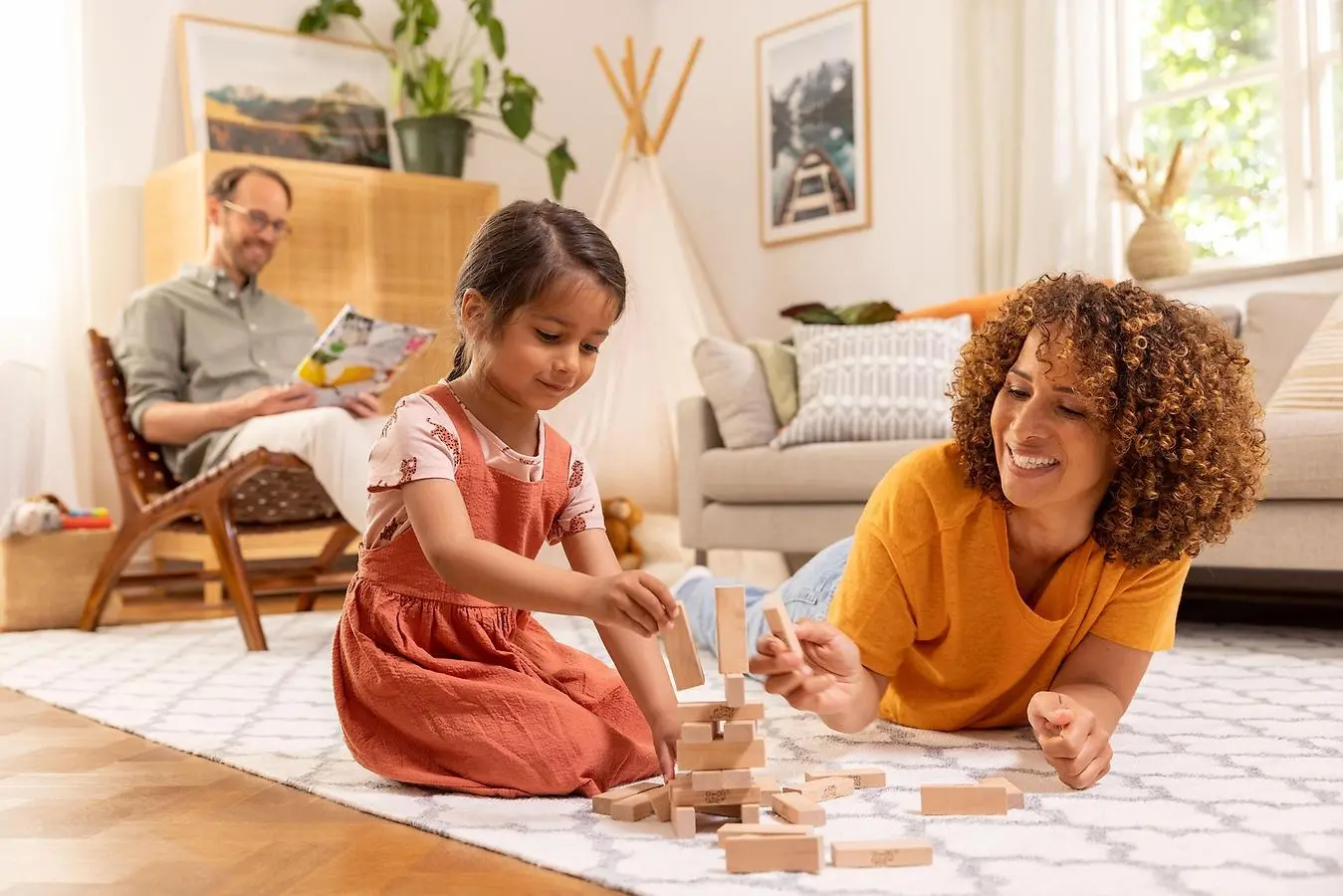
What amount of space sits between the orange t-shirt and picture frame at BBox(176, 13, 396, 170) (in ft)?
12.1

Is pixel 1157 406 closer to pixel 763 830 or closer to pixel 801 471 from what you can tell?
pixel 763 830

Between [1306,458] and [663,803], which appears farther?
[1306,458]

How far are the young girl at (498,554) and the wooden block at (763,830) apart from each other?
0.28 meters

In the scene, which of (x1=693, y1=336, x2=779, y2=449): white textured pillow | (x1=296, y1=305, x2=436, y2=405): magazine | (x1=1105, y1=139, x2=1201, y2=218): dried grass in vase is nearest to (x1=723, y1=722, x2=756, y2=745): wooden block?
(x1=296, y1=305, x2=436, y2=405): magazine

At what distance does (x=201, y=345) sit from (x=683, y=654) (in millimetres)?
2569

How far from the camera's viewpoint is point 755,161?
5535 mm

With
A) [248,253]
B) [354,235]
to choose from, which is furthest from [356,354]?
[354,235]

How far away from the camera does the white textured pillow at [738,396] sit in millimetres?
3717

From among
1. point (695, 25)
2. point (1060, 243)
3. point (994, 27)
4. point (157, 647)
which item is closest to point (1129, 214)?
point (1060, 243)

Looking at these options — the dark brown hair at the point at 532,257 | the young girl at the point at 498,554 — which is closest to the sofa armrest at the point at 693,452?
the young girl at the point at 498,554

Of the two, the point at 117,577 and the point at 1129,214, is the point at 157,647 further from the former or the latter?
the point at 1129,214

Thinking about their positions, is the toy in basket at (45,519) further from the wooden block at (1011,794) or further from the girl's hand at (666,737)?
the wooden block at (1011,794)

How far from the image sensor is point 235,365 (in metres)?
3.54

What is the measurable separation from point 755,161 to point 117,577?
318 centimetres
